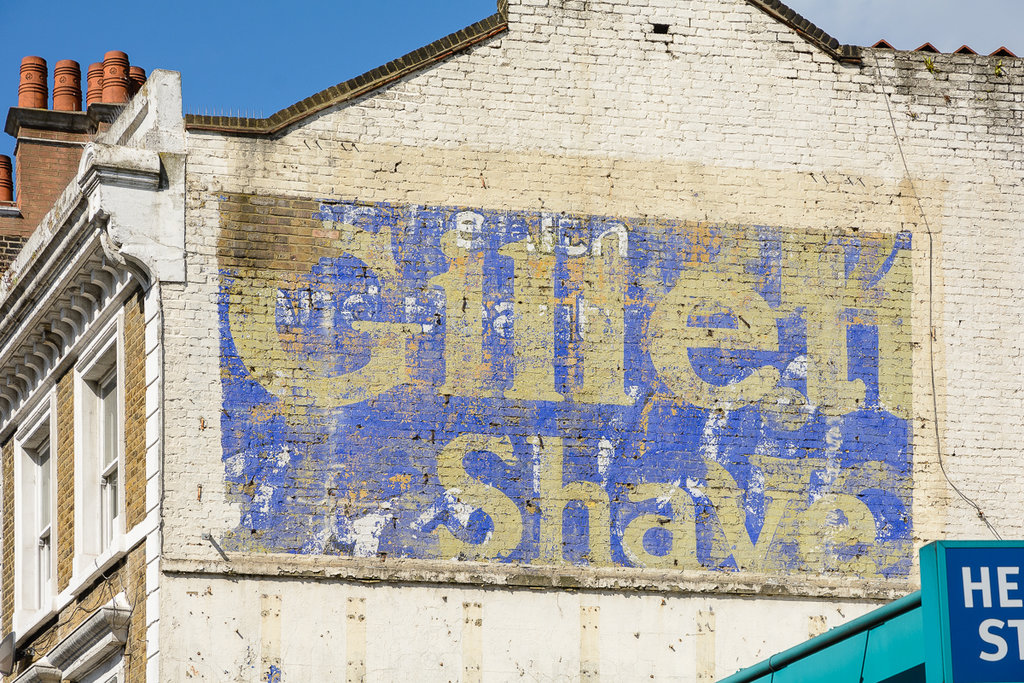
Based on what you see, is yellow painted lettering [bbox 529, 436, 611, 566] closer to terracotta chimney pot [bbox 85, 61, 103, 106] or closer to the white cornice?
the white cornice

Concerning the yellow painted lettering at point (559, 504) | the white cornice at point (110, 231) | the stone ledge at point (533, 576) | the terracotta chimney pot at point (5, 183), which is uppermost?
the terracotta chimney pot at point (5, 183)

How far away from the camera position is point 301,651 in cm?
1908

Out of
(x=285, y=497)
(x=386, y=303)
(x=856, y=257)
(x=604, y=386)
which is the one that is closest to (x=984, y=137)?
(x=856, y=257)

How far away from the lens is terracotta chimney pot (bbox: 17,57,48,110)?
85.5ft

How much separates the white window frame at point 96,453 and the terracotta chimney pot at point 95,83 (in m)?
5.56

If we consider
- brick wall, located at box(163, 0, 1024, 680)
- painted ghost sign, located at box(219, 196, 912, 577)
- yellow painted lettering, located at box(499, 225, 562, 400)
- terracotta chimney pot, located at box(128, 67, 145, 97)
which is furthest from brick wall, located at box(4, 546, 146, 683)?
terracotta chimney pot, located at box(128, 67, 145, 97)

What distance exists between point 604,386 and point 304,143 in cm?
412

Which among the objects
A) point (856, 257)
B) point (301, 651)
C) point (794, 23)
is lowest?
point (301, 651)

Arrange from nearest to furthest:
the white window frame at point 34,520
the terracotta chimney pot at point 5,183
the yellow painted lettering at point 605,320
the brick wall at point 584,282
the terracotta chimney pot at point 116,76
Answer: the brick wall at point 584,282 < the yellow painted lettering at point 605,320 < the white window frame at point 34,520 < the terracotta chimney pot at point 116,76 < the terracotta chimney pot at point 5,183

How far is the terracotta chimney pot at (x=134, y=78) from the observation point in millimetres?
25828

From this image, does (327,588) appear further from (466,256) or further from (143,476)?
(466,256)

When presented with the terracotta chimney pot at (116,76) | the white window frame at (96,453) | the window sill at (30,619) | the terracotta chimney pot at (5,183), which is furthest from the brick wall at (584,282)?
the terracotta chimney pot at (5,183)

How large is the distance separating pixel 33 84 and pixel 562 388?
10.1 meters

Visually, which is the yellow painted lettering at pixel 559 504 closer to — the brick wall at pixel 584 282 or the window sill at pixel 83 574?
the brick wall at pixel 584 282
